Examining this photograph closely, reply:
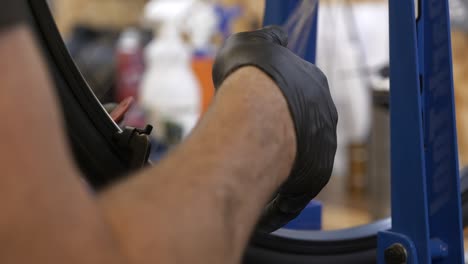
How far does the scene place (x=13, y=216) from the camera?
1.11ft

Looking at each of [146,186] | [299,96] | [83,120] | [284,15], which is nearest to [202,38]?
[284,15]

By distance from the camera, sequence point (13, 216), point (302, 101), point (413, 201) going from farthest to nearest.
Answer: point (413, 201) < point (302, 101) < point (13, 216)

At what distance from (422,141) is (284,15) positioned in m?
0.31

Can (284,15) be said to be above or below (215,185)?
above

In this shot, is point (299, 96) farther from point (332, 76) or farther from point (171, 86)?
point (332, 76)

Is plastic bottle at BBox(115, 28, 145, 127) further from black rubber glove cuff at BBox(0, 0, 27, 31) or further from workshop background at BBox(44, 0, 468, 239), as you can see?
black rubber glove cuff at BBox(0, 0, 27, 31)

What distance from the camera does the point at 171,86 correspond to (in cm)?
248

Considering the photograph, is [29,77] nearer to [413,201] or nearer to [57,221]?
[57,221]

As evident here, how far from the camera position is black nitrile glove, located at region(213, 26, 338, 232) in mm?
525

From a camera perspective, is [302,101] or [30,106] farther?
[302,101]

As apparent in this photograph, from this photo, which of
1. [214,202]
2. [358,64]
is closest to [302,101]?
[214,202]

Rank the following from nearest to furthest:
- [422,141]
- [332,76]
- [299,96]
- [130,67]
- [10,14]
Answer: [10,14], [299,96], [422,141], [332,76], [130,67]

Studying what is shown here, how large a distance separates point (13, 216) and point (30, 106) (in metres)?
0.05

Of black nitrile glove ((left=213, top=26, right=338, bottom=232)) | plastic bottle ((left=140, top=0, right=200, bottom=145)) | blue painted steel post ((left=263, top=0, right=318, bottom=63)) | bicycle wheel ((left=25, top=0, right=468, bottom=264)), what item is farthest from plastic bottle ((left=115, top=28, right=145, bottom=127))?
black nitrile glove ((left=213, top=26, right=338, bottom=232))
